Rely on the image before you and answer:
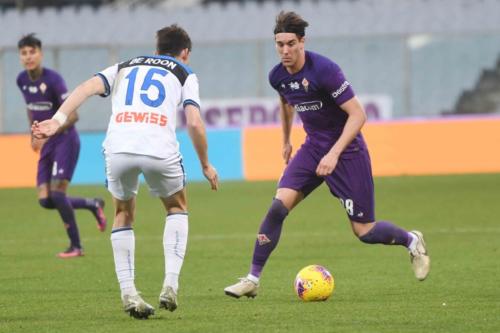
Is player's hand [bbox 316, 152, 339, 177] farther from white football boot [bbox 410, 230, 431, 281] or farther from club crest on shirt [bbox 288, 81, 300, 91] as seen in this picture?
white football boot [bbox 410, 230, 431, 281]

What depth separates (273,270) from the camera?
10.9 meters

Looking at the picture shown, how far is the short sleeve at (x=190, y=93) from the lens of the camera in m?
7.73

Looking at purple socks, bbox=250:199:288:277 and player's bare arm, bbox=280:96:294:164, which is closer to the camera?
purple socks, bbox=250:199:288:277

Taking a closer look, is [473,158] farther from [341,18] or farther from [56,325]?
[56,325]

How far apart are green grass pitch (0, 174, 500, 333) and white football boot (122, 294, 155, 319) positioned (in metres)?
0.06

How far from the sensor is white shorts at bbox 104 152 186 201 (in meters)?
7.66

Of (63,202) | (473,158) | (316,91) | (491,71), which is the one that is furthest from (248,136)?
(316,91)

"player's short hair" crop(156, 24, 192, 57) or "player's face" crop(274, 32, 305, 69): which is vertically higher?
"player's short hair" crop(156, 24, 192, 57)

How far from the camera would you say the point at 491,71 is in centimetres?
2641

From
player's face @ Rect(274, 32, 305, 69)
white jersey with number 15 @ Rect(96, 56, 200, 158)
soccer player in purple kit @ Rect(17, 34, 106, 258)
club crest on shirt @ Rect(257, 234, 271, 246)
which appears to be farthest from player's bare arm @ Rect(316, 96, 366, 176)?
soccer player in purple kit @ Rect(17, 34, 106, 258)

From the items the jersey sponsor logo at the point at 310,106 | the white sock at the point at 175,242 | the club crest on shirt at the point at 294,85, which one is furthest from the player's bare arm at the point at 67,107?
the jersey sponsor logo at the point at 310,106

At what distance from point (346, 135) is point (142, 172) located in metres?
1.58

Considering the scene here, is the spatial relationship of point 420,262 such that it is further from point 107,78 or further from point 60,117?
point 60,117

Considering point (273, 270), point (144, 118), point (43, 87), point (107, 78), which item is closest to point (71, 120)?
point (43, 87)
